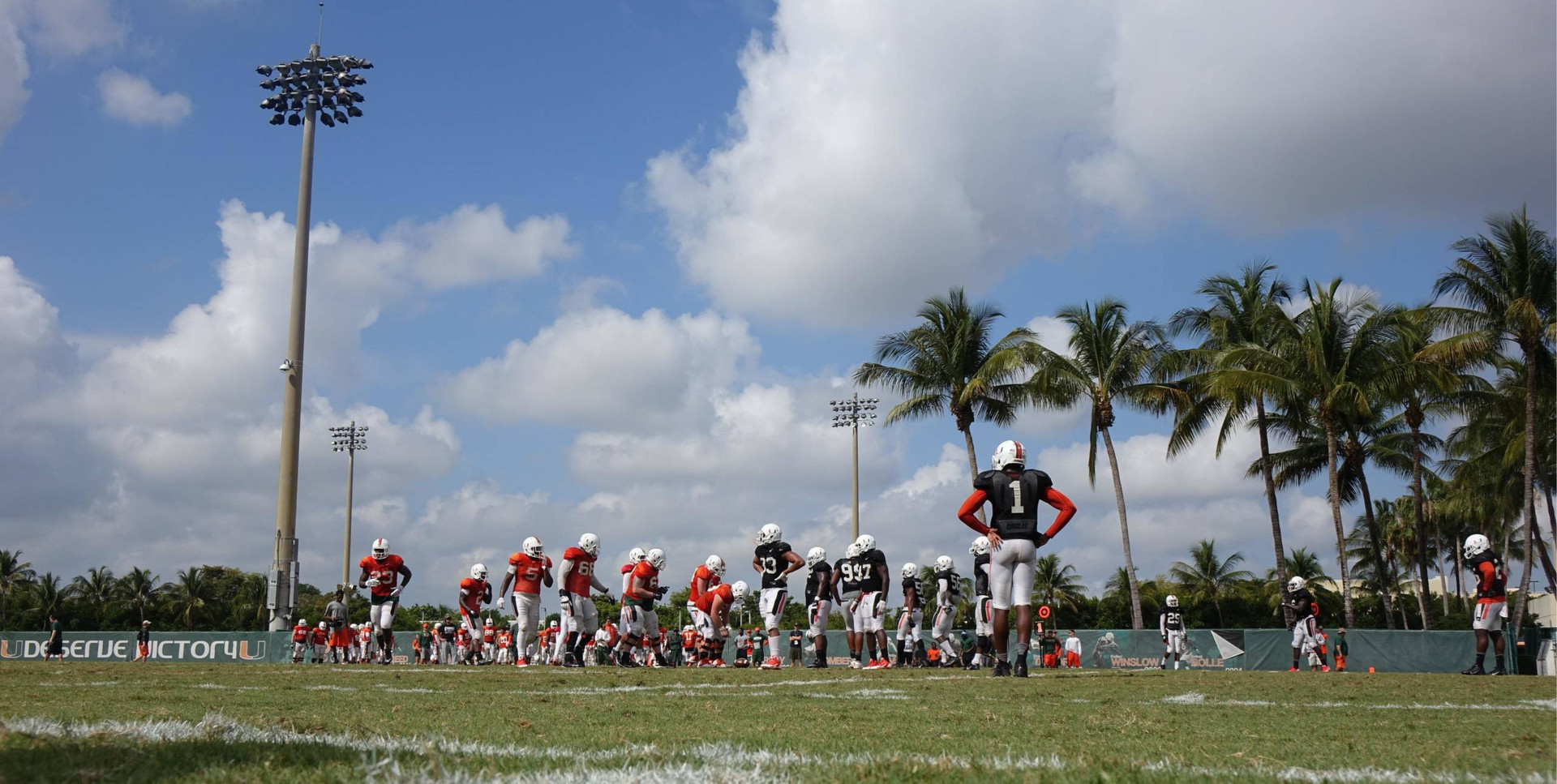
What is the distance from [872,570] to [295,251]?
21.4 metres

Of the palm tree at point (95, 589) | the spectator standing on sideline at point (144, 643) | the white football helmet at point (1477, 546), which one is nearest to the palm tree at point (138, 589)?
the palm tree at point (95, 589)

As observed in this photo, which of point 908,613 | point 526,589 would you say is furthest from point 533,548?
point 908,613

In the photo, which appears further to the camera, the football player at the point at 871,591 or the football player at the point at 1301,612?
the football player at the point at 1301,612

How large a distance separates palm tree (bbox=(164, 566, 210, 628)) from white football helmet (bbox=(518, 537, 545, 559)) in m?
73.0

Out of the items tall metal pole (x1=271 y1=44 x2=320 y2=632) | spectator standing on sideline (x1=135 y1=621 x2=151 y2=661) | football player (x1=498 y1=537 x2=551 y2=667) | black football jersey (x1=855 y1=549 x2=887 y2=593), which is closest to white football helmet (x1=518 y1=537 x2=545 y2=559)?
football player (x1=498 y1=537 x2=551 y2=667)

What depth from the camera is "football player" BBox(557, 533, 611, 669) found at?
57.3 feet

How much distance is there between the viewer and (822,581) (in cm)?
1698

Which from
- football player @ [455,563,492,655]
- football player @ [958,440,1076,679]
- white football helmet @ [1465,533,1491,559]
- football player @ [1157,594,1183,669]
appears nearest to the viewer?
football player @ [958,440,1076,679]

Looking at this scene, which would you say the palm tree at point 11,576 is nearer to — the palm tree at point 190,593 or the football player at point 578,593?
the palm tree at point 190,593

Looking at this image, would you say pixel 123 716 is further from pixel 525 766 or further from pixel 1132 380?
pixel 1132 380

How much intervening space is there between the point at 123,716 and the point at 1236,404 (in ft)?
126

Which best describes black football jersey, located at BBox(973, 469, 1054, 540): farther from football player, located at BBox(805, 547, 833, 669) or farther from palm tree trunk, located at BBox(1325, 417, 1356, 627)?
palm tree trunk, located at BBox(1325, 417, 1356, 627)

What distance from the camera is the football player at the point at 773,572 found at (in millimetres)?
17094

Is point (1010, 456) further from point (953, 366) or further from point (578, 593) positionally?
point (953, 366)
